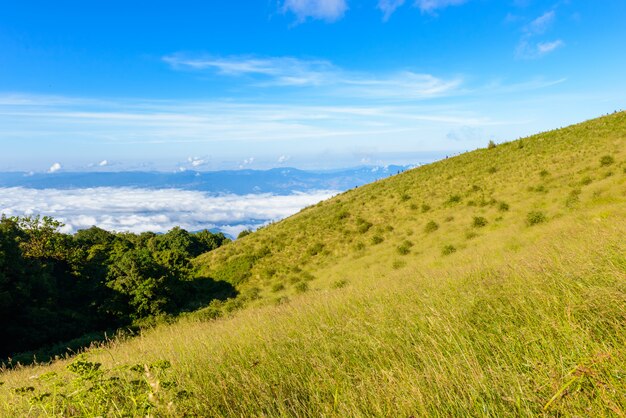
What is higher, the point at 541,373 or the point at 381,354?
the point at 541,373

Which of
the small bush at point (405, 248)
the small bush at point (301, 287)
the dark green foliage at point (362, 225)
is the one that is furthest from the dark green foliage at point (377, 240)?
the small bush at point (301, 287)

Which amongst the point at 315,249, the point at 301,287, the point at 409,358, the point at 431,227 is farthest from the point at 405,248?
the point at 409,358

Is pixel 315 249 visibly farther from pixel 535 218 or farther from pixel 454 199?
pixel 535 218

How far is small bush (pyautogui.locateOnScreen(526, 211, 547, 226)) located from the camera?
2286 cm

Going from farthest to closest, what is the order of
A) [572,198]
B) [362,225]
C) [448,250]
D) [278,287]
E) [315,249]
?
[362,225] < [315,249] < [278,287] < [572,198] < [448,250]

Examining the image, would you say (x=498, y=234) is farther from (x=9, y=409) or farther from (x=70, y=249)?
(x=70, y=249)

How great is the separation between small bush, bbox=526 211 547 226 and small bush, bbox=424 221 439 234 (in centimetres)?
714

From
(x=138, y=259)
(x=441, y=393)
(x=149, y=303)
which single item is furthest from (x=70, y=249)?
(x=441, y=393)

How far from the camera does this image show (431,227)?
95.8ft

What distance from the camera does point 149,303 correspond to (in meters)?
27.3

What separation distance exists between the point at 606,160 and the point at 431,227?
50.5 feet

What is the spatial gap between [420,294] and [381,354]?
276 cm

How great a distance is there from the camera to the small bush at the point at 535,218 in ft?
75.0

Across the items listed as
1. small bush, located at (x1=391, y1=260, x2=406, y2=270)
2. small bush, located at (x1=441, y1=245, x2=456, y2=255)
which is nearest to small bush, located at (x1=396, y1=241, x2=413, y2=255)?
small bush, located at (x1=391, y1=260, x2=406, y2=270)
